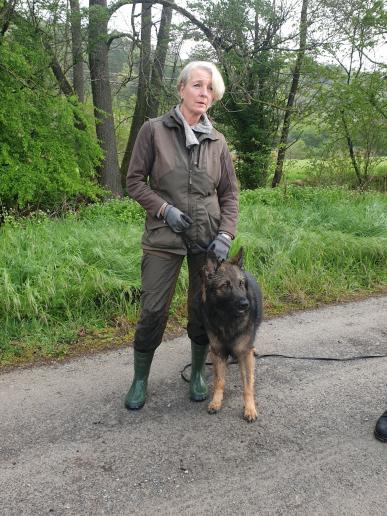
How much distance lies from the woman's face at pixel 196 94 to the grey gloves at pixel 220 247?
81 cm

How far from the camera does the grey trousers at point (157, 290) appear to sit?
2900 millimetres

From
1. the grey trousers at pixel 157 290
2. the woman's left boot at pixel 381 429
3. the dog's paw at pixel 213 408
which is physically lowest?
the dog's paw at pixel 213 408

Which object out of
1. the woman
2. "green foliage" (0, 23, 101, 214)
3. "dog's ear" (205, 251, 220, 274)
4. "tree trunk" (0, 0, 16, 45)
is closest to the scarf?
the woman

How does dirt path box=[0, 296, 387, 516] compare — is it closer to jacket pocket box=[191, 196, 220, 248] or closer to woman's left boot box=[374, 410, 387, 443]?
woman's left boot box=[374, 410, 387, 443]

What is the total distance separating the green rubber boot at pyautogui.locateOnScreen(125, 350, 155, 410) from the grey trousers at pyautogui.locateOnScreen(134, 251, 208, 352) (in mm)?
68

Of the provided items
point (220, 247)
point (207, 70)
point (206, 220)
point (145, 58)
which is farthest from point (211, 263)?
point (145, 58)

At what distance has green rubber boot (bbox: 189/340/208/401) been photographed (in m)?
3.15

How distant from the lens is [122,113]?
14.2m

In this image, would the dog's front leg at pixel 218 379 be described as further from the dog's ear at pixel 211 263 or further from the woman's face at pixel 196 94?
the woman's face at pixel 196 94

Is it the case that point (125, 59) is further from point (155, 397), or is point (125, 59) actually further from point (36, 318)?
point (155, 397)

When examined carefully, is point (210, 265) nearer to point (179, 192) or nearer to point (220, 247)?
point (220, 247)

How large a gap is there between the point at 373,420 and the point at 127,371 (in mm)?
1883

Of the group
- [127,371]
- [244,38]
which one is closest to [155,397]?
[127,371]

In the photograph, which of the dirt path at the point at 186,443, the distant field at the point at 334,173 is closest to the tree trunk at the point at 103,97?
the distant field at the point at 334,173
